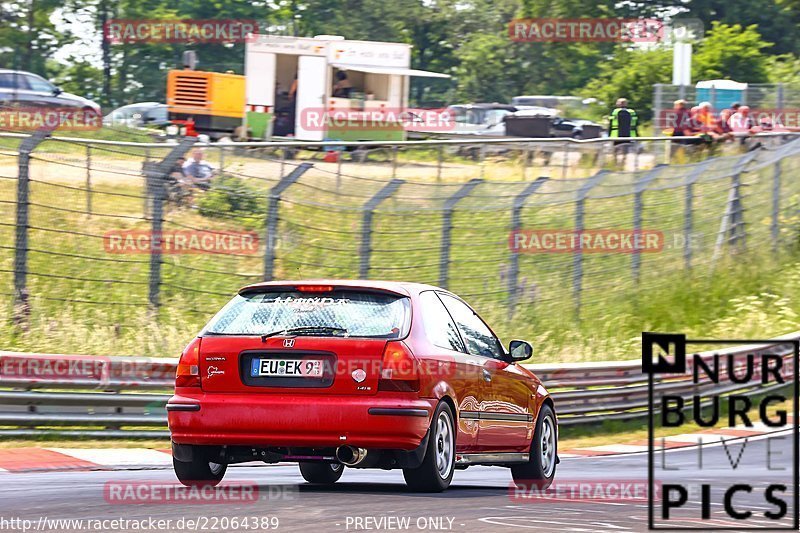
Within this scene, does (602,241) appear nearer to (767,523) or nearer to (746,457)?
Result: (746,457)

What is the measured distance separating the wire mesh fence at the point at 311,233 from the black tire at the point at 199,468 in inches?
281

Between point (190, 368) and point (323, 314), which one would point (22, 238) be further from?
point (323, 314)

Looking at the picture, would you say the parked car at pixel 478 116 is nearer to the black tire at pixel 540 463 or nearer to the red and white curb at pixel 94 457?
the red and white curb at pixel 94 457

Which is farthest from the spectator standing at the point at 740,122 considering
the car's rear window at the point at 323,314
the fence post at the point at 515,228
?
the car's rear window at the point at 323,314

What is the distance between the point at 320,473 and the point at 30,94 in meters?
34.6

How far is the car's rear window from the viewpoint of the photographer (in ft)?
29.1

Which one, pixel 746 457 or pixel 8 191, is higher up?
pixel 8 191

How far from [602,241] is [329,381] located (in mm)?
13113

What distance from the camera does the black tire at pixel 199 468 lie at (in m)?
9.02

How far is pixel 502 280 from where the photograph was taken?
19859mm

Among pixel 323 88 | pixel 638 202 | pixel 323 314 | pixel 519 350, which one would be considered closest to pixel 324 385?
pixel 323 314

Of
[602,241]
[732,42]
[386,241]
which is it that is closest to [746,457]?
[386,241]

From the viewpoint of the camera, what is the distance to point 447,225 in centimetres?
1859

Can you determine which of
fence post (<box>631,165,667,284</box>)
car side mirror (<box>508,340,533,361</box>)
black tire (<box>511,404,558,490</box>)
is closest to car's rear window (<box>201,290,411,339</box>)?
car side mirror (<box>508,340,533,361</box>)
